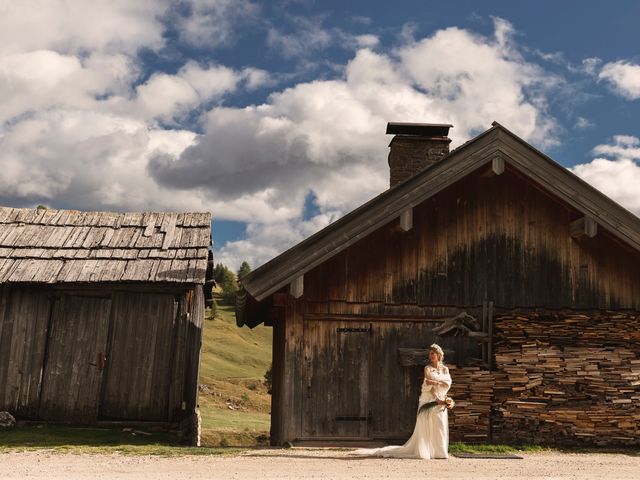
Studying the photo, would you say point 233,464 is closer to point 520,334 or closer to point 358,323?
point 358,323

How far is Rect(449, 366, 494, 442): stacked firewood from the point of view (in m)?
12.3

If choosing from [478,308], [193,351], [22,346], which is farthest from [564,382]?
[22,346]

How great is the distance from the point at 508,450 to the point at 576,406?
1592mm

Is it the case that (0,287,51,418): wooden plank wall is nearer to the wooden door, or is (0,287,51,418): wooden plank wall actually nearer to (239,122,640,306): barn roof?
the wooden door

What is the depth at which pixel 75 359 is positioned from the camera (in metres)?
15.0

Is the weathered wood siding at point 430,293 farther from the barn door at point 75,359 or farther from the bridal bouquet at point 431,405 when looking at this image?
the barn door at point 75,359

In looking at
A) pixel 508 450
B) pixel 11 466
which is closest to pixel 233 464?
A: pixel 11 466

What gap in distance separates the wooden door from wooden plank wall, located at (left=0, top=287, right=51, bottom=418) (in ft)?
4.77

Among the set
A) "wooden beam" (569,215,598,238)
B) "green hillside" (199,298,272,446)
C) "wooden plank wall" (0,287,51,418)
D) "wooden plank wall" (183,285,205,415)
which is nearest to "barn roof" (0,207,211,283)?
"wooden plank wall" (0,287,51,418)

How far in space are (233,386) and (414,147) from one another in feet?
58.9

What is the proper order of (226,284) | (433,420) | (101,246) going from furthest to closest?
(226,284) < (101,246) < (433,420)

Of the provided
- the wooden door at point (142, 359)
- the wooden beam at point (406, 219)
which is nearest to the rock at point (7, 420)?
the wooden door at point (142, 359)

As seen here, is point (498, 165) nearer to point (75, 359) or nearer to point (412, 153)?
point (412, 153)

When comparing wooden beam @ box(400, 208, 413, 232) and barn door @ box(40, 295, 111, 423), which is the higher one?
wooden beam @ box(400, 208, 413, 232)
